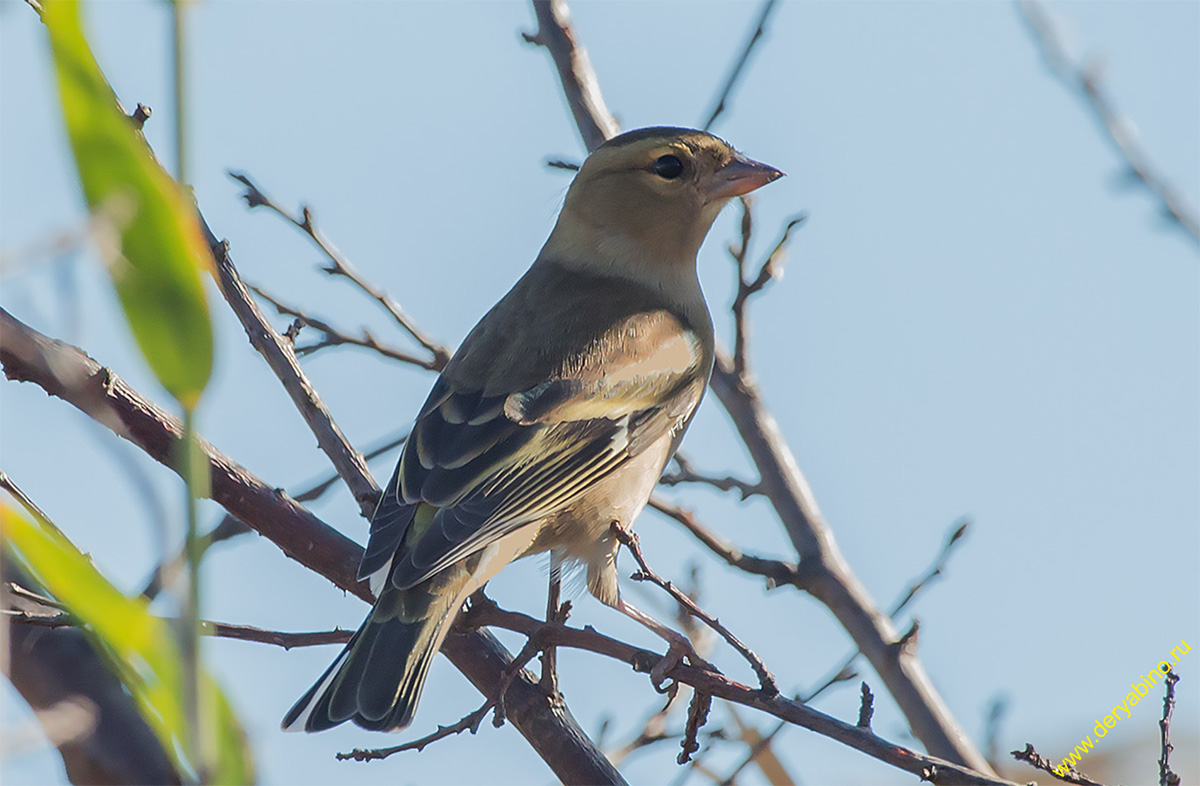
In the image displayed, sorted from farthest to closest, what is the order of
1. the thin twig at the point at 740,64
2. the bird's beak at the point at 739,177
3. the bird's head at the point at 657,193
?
1. the bird's head at the point at 657,193
2. the bird's beak at the point at 739,177
3. the thin twig at the point at 740,64

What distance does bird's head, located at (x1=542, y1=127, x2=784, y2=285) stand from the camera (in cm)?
531

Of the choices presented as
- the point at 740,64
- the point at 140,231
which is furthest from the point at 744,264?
the point at 140,231

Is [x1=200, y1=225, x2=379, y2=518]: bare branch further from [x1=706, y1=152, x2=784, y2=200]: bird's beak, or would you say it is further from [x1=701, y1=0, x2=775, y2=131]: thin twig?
[x1=706, y1=152, x2=784, y2=200]: bird's beak

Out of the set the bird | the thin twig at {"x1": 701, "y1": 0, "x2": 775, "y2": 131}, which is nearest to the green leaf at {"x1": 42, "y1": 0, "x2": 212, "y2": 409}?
the bird

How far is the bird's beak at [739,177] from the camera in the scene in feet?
17.0

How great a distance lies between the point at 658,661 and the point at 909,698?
1334 millimetres

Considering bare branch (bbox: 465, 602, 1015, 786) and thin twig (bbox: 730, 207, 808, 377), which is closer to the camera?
bare branch (bbox: 465, 602, 1015, 786)

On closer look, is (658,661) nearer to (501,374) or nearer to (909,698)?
(909,698)

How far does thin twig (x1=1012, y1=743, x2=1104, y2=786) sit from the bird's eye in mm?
3004

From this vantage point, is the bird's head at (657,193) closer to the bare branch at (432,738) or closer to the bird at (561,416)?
the bird at (561,416)

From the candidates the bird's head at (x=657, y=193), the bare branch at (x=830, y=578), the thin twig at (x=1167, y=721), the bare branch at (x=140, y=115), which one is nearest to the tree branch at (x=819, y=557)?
the bare branch at (x=830, y=578)

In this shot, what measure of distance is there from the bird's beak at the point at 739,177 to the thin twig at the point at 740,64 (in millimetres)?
567

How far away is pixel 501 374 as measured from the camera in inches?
178

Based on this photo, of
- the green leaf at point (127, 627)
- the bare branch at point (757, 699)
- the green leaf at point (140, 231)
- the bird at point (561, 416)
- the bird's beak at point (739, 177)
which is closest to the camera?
the green leaf at point (140, 231)
